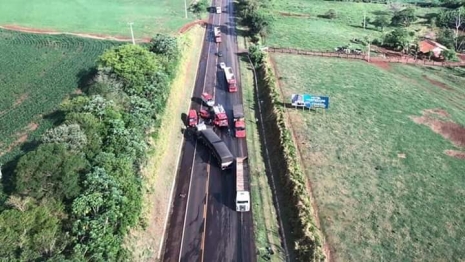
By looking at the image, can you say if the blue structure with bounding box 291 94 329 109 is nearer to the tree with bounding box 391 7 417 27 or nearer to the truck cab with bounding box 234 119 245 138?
the truck cab with bounding box 234 119 245 138

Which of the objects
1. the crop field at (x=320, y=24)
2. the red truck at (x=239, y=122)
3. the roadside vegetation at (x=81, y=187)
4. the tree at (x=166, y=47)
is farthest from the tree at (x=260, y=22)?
the roadside vegetation at (x=81, y=187)

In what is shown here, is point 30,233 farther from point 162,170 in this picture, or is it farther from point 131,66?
point 131,66

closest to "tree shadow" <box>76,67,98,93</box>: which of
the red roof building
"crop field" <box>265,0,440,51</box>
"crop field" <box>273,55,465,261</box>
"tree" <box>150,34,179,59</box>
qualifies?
"tree" <box>150,34,179,59</box>

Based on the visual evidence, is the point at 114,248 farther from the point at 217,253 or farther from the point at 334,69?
the point at 334,69

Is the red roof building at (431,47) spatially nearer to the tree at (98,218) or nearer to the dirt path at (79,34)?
the dirt path at (79,34)

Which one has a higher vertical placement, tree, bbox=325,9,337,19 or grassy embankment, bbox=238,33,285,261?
tree, bbox=325,9,337,19

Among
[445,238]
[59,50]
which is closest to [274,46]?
[59,50]
